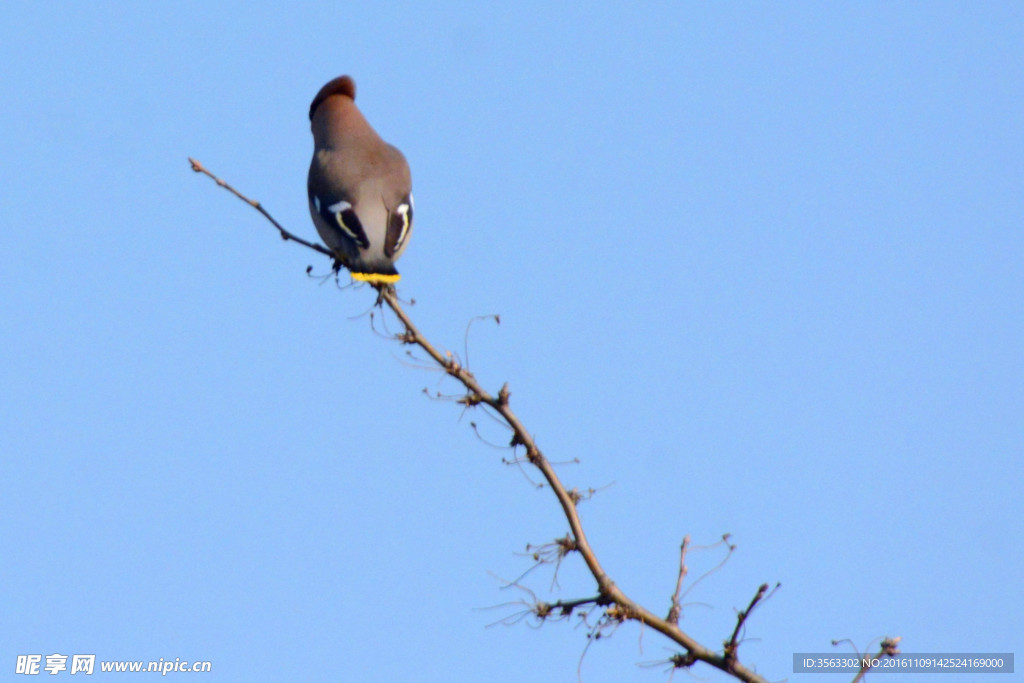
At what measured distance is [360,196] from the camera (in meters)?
7.52

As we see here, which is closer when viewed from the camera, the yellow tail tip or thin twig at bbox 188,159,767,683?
thin twig at bbox 188,159,767,683

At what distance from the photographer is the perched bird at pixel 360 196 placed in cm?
723

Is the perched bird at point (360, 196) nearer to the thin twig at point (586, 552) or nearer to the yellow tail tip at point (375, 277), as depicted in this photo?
the yellow tail tip at point (375, 277)

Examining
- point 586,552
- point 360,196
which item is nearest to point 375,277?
point 360,196

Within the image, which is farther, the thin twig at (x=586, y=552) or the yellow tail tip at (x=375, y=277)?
the yellow tail tip at (x=375, y=277)

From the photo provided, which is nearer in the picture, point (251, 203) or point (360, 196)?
point (251, 203)

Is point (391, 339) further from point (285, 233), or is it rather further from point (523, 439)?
point (285, 233)

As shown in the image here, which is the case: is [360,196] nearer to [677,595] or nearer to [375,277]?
[375,277]

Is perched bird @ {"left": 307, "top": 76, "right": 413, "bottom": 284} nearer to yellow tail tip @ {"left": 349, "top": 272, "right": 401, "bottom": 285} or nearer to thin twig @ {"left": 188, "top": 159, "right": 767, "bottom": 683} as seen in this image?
yellow tail tip @ {"left": 349, "top": 272, "right": 401, "bottom": 285}

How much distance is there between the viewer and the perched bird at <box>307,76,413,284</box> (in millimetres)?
7227

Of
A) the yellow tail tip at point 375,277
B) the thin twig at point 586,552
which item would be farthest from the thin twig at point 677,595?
the yellow tail tip at point 375,277

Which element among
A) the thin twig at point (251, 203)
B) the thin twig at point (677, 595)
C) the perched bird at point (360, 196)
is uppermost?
the perched bird at point (360, 196)

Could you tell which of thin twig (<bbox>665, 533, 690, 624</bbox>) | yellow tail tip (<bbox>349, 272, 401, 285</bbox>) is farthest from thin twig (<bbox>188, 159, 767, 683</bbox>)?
yellow tail tip (<bbox>349, 272, 401, 285</bbox>)

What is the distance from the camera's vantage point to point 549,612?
425 centimetres
